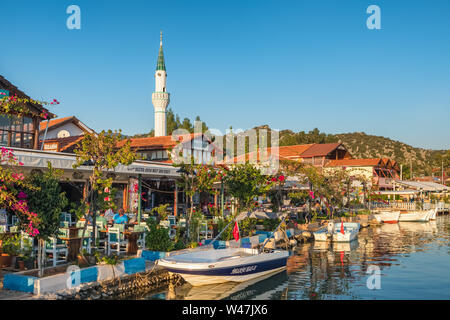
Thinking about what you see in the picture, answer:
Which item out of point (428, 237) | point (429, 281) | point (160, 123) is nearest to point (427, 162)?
point (160, 123)

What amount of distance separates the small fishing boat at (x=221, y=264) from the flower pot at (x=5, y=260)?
412cm

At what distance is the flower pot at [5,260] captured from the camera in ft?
36.0

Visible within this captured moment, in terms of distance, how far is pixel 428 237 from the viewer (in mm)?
27031

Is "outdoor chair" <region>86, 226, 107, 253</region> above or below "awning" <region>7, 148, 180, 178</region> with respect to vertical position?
below

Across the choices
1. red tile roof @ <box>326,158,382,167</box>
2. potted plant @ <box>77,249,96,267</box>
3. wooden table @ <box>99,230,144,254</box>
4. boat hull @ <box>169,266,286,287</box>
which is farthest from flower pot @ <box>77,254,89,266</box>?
red tile roof @ <box>326,158,382,167</box>

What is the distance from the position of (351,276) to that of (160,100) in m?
51.8

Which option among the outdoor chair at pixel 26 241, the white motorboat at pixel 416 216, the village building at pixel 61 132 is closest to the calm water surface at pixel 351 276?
the outdoor chair at pixel 26 241

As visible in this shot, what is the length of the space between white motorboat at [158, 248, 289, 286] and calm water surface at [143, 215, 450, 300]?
0.38 meters

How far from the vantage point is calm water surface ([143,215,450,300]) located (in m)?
12.6

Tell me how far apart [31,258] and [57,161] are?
3.67 meters

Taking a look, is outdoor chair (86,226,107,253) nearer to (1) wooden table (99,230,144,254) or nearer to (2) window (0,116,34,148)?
(1) wooden table (99,230,144,254)

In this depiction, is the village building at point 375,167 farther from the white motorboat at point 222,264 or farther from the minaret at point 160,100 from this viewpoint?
the white motorboat at point 222,264

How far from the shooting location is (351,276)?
15148 millimetres
